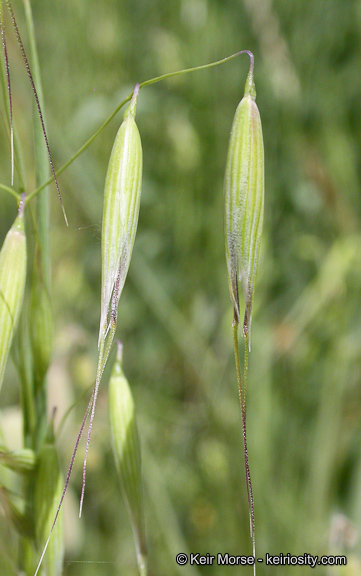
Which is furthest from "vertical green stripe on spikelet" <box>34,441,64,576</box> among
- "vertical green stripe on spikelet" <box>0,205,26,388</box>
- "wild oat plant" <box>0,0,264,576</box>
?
"vertical green stripe on spikelet" <box>0,205,26,388</box>

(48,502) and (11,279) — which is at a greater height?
(11,279)

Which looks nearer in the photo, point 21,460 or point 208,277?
point 21,460

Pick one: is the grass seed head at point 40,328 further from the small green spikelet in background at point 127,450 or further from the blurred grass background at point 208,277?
the blurred grass background at point 208,277

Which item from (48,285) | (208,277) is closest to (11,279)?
(48,285)

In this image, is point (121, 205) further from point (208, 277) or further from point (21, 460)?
point (208, 277)

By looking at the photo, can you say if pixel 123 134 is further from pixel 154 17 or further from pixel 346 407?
pixel 154 17

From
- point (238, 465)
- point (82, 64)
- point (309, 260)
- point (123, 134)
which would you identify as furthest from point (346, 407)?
point (82, 64)
